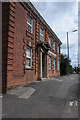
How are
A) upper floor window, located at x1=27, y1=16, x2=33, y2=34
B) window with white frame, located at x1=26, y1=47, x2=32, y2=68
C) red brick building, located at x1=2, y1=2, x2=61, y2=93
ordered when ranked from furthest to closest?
1. upper floor window, located at x1=27, y1=16, x2=33, y2=34
2. window with white frame, located at x1=26, y1=47, x2=32, y2=68
3. red brick building, located at x1=2, y1=2, x2=61, y2=93

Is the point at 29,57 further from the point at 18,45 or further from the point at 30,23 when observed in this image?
the point at 30,23

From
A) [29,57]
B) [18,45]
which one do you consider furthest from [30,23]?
[18,45]

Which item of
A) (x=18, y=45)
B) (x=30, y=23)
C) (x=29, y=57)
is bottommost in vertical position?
(x=29, y=57)

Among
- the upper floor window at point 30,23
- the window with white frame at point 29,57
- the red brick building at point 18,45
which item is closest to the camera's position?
the red brick building at point 18,45

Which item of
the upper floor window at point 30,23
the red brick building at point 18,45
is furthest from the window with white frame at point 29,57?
the upper floor window at point 30,23

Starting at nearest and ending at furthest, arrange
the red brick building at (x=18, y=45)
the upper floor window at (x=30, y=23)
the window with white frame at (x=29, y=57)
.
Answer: the red brick building at (x=18, y=45), the window with white frame at (x=29, y=57), the upper floor window at (x=30, y=23)

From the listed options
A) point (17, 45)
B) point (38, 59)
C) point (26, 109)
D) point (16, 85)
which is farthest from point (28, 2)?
point (26, 109)

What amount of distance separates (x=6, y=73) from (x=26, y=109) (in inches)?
129

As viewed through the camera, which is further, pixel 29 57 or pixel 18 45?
pixel 29 57

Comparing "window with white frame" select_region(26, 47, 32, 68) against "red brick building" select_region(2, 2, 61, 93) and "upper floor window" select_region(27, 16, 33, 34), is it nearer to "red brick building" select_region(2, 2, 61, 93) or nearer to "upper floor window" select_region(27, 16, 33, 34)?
"red brick building" select_region(2, 2, 61, 93)

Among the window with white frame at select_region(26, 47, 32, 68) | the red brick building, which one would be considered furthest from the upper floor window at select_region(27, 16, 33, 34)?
the window with white frame at select_region(26, 47, 32, 68)

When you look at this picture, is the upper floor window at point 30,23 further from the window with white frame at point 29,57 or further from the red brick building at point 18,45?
the window with white frame at point 29,57

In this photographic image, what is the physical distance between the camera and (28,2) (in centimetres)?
1110

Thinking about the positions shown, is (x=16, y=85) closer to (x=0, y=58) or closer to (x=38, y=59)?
(x=0, y=58)
